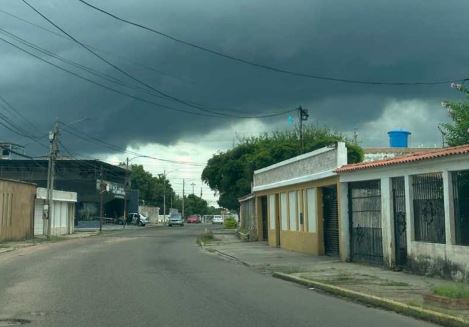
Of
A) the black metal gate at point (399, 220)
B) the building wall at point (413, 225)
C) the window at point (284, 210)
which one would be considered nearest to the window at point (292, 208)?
the window at point (284, 210)

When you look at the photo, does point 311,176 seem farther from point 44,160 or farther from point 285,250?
point 44,160

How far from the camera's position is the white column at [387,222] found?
17.8 metres

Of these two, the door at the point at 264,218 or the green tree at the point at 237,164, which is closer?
the door at the point at 264,218

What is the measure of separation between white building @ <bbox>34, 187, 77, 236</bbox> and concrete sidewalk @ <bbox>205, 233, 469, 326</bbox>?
26.4m

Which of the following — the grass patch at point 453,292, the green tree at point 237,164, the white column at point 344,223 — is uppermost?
the green tree at point 237,164

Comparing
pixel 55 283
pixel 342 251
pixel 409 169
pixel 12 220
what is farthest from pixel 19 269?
pixel 12 220

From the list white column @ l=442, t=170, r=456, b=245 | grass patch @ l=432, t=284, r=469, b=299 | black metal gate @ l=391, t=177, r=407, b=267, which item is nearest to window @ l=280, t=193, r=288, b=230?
black metal gate @ l=391, t=177, r=407, b=267

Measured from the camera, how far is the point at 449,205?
14.7 meters

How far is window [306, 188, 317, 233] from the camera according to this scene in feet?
80.9

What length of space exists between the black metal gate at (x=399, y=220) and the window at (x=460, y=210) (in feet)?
8.44

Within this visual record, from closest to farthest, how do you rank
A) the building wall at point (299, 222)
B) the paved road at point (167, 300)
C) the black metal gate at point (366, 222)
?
the paved road at point (167, 300)
the black metal gate at point (366, 222)
the building wall at point (299, 222)

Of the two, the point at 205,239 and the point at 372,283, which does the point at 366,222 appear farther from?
the point at 205,239

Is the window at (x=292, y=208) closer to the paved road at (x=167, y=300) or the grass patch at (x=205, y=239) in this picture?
the grass patch at (x=205, y=239)

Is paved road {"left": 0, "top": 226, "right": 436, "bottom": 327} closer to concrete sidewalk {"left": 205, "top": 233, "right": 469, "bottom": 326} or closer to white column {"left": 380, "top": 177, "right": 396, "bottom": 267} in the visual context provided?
concrete sidewalk {"left": 205, "top": 233, "right": 469, "bottom": 326}
